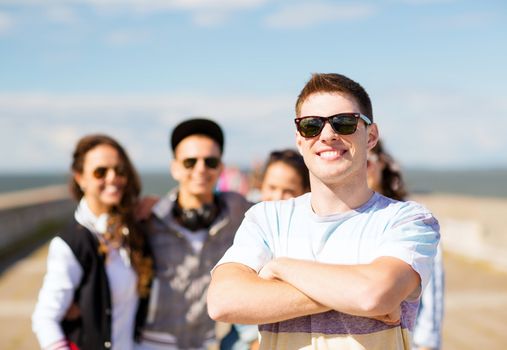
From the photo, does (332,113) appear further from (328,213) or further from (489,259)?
(489,259)

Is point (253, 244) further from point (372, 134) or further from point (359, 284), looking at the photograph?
point (372, 134)

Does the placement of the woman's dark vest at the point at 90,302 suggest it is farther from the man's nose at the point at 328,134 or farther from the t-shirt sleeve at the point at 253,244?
the man's nose at the point at 328,134

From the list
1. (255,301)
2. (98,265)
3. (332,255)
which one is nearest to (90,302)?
(98,265)

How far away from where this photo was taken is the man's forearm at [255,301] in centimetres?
224

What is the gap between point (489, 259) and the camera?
1371cm

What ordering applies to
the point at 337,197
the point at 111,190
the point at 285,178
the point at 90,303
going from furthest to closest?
1. the point at 285,178
2. the point at 111,190
3. the point at 90,303
4. the point at 337,197

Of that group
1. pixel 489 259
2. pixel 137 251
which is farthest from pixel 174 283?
pixel 489 259

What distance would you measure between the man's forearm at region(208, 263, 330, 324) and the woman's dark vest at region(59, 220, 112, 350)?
153 cm

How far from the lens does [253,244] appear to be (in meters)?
2.47

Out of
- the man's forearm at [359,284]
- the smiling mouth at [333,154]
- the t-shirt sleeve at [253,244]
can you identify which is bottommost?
the man's forearm at [359,284]

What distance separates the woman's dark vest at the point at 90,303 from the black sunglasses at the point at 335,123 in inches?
71.0

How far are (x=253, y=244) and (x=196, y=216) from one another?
5.46 feet

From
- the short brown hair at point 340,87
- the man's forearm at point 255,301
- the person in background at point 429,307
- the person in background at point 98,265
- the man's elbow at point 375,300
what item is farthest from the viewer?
the person in background at point 429,307

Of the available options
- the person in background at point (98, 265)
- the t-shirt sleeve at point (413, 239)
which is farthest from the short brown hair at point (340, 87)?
the person in background at point (98, 265)
